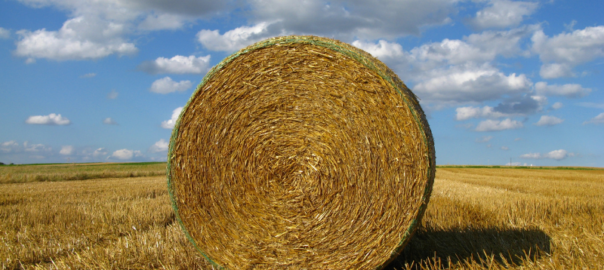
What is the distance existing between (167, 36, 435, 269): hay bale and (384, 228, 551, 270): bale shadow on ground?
2.75 feet

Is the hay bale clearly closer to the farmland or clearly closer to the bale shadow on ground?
the farmland

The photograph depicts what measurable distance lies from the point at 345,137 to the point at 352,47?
82cm

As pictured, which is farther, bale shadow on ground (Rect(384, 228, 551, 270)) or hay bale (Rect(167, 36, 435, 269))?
bale shadow on ground (Rect(384, 228, 551, 270))

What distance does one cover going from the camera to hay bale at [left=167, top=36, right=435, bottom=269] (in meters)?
3.27

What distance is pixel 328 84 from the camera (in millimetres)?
3330

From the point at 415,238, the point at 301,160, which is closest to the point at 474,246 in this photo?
the point at 415,238

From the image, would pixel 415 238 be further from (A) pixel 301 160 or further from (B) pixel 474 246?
(A) pixel 301 160

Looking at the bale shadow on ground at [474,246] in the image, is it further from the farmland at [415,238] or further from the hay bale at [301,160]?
the hay bale at [301,160]

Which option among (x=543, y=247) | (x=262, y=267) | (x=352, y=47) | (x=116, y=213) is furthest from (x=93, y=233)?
(x=543, y=247)

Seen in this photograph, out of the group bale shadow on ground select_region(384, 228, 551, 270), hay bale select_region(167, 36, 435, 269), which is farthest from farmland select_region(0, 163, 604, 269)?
hay bale select_region(167, 36, 435, 269)

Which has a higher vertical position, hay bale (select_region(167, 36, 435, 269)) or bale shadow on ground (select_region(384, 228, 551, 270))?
hay bale (select_region(167, 36, 435, 269))

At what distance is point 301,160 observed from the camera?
345 cm

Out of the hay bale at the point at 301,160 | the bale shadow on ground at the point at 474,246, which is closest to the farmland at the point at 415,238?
the bale shadow on ground at the point at 474,246

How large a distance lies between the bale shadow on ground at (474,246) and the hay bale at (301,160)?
84 centimetres
